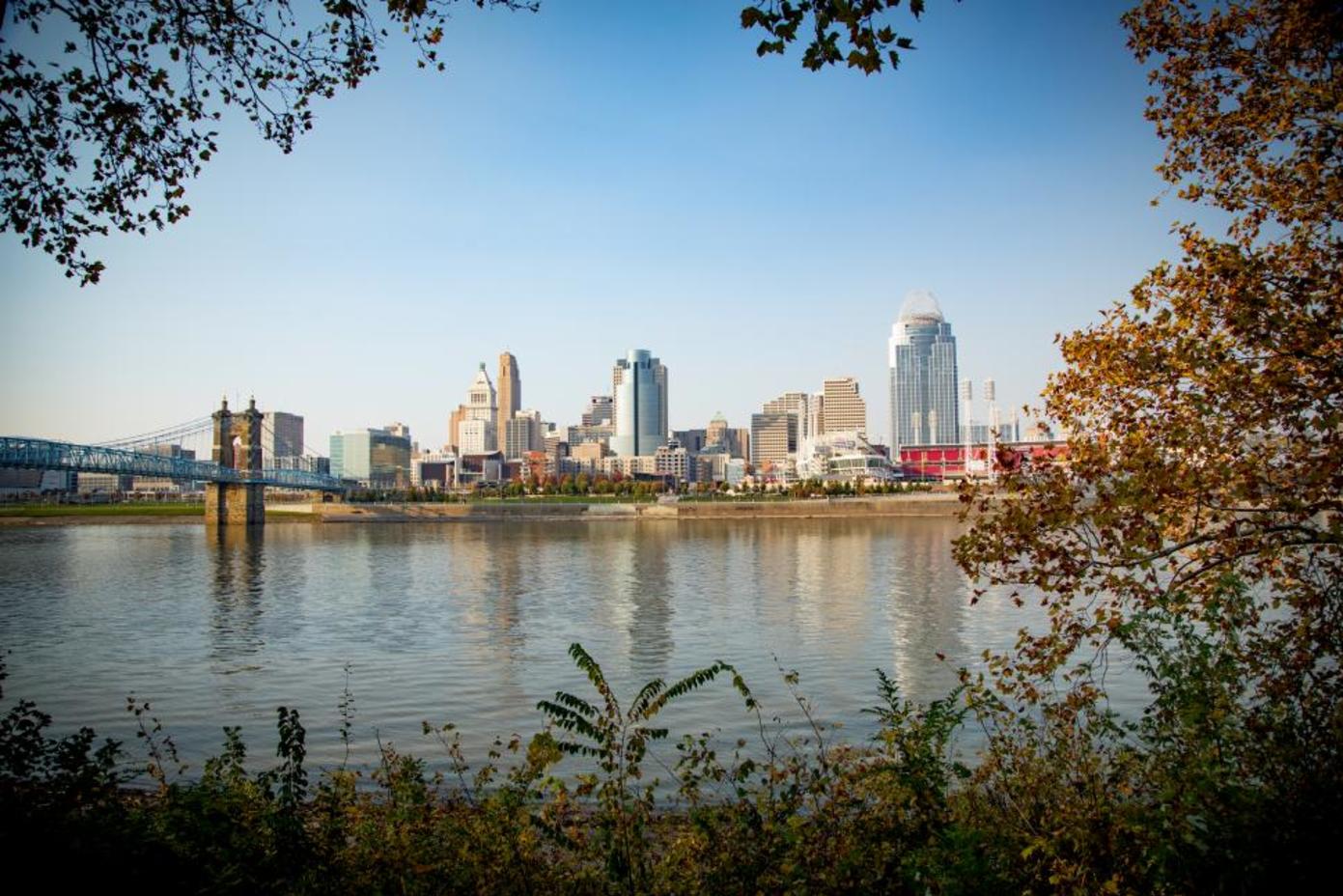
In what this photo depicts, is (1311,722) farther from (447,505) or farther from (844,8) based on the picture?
(447,505)

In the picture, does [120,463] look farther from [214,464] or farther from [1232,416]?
[1232,416]

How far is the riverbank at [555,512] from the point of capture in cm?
12838

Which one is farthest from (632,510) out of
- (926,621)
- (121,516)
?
(926,621)

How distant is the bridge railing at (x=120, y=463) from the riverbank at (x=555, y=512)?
9.13m

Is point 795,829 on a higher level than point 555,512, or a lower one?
higher

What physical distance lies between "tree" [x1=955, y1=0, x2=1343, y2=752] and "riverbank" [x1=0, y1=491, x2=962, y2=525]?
4716 inches

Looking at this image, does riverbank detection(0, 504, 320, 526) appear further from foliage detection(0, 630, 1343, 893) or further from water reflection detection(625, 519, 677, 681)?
foliage detection(0, 630, 1343, 893)

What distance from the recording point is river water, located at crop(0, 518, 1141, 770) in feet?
54.9

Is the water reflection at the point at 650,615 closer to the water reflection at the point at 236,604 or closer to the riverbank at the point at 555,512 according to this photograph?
the water reflection at the point at 236,604

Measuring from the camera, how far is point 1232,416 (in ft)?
23.6

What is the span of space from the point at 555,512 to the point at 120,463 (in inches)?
2054

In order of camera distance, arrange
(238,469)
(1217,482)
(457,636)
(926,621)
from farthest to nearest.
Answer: (238,469), (926,621), (457,636), (1217,482)

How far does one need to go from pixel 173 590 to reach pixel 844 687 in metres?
32.0

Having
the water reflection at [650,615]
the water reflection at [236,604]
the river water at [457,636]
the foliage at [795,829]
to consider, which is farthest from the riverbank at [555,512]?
the foliage at [795,829]
